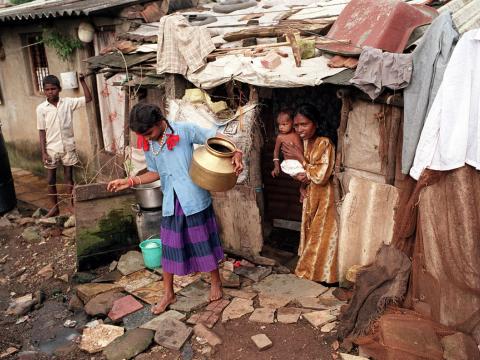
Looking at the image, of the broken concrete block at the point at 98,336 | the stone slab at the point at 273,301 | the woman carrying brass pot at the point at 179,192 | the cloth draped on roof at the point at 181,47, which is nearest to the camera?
the woman carrying brass pot at the point at 179,192

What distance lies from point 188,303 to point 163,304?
279 millimetres

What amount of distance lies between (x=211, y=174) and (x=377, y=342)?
2.10m

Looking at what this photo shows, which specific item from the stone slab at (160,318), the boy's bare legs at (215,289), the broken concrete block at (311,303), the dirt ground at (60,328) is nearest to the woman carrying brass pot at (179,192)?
the boy's bare legs at (215,289)

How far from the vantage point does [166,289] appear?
504 centimetres

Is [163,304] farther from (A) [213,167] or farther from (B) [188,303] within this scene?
(A) [213,167]

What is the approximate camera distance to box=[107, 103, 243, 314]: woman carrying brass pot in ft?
14.4

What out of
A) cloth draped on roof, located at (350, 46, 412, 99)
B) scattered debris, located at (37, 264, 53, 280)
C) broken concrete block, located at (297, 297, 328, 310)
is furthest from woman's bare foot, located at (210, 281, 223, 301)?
scattered debris, located at (37, 264, 53, 280)

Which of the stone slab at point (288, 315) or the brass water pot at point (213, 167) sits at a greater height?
the brass water pot at point (213, 167)

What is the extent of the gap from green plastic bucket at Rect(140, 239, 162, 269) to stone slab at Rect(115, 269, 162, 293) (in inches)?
4.7

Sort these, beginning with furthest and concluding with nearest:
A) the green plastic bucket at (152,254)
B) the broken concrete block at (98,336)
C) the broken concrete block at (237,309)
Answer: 1. the green plastic bucket at (152,254)
2. the broken concrete block at (237,309)
3. the broken concrete block at (98,336)

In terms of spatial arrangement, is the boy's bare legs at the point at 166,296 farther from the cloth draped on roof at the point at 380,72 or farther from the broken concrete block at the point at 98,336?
the cloth draped on roof at the point at 380,72

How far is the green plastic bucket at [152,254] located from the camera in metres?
5.94

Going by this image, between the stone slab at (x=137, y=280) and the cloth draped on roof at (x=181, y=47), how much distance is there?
267 cm

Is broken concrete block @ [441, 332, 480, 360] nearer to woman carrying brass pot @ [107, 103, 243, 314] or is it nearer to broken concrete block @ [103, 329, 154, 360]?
woman carrying brass pot @ [107, 103, 243, 314]
